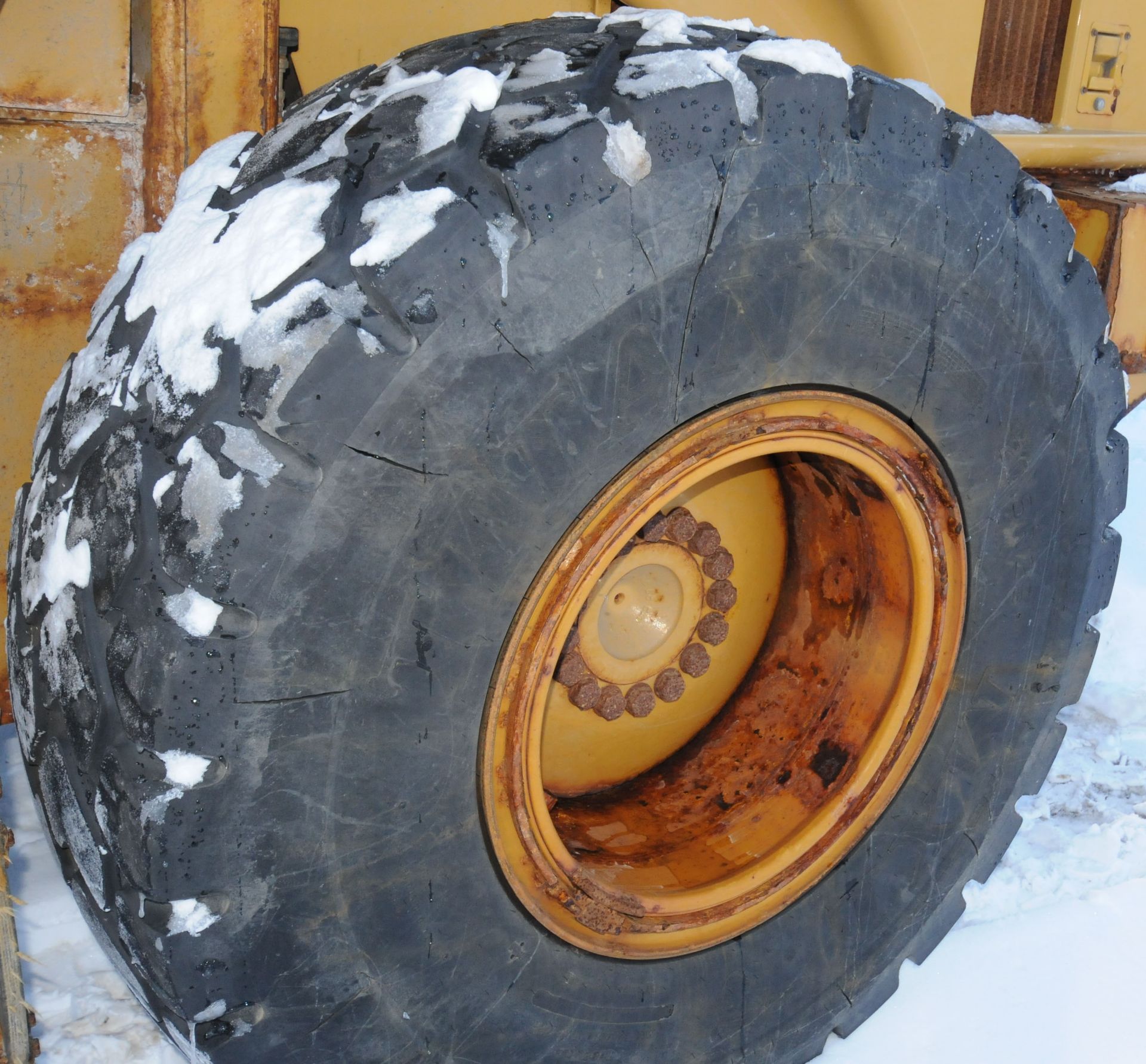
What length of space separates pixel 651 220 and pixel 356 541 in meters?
0.49

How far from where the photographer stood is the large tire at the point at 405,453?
121cm

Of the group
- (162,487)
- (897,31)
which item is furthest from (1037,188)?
(162,487)

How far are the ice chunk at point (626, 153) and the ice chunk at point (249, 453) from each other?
49 cm

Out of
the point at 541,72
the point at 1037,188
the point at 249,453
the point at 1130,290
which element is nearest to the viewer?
the point at 249,453

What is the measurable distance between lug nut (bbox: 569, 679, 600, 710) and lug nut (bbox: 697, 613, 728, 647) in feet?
0.71

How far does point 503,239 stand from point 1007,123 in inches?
74.7

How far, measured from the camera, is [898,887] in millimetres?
1900

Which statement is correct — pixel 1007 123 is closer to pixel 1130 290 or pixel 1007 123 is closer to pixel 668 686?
pixel 1130 290

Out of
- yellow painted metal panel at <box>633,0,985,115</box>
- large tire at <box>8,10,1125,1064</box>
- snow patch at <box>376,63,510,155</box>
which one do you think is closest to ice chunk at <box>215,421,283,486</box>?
large tire at <box>8,10,1125,1064</box>

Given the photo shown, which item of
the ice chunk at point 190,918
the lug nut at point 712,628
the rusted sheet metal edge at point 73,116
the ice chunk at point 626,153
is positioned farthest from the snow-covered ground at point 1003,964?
the ice chunk at point 626,153

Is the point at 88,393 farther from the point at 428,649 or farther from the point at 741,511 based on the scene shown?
the point at 741,511

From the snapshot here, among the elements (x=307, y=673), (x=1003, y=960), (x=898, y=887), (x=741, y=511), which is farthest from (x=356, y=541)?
(x=1003, y=960)

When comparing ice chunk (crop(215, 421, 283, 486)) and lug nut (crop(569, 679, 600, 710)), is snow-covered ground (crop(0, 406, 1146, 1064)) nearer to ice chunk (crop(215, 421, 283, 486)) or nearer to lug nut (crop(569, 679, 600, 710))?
lug nut (crop(569, 679, 600, 710))

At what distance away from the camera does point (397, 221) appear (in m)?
1.22
